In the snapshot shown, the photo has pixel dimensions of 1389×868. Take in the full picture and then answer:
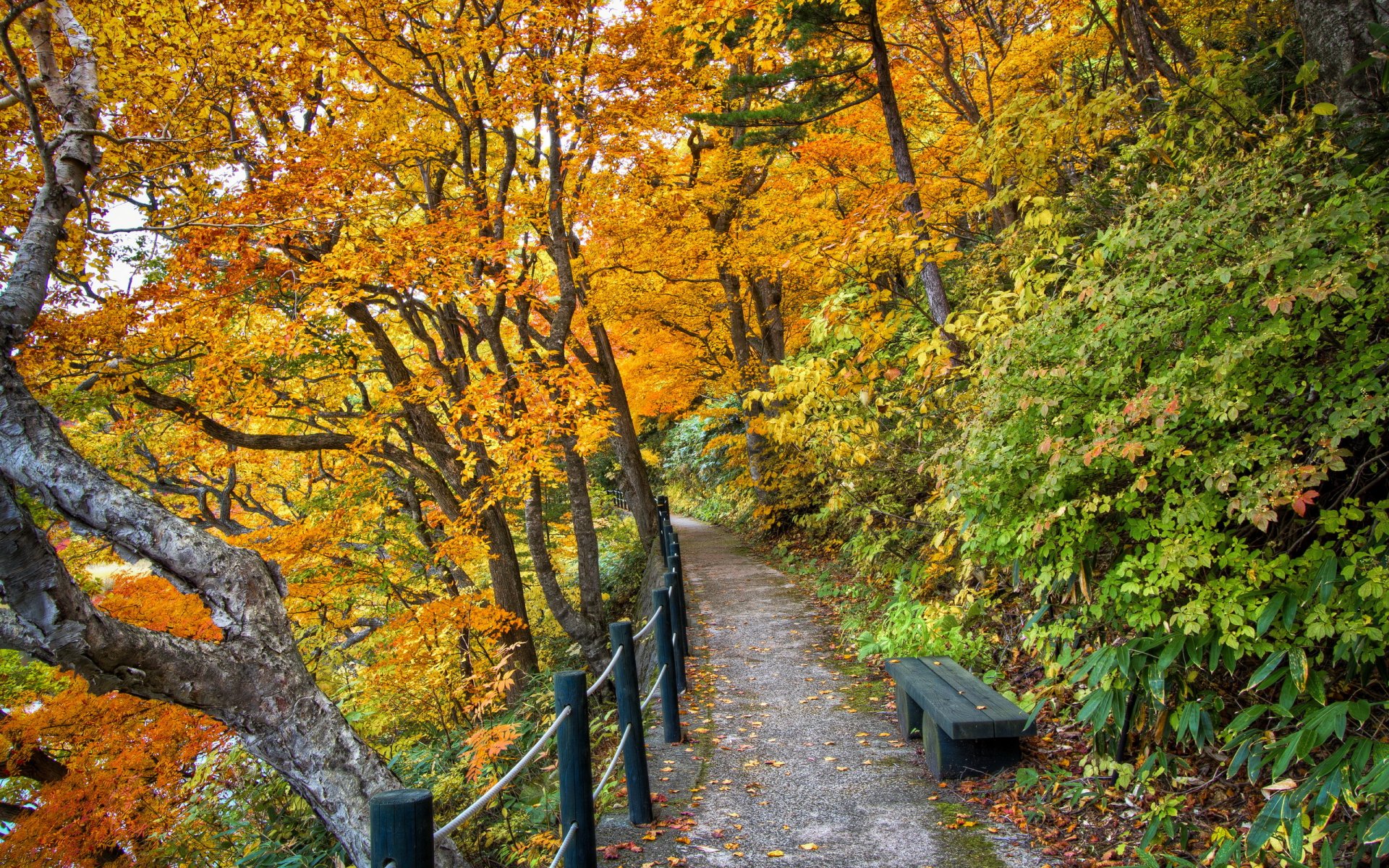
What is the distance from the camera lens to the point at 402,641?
8.59 metres

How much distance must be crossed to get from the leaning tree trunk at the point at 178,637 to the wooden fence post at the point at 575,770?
62.5 inches

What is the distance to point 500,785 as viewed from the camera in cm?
231

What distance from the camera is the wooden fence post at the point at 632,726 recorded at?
4.08 meters

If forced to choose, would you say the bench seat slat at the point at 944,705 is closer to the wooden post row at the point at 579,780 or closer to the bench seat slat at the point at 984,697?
the bench seat slat at the point at 984,697

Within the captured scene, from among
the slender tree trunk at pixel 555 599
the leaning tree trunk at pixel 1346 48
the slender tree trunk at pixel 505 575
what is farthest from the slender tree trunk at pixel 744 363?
the leaning tree trunk at pixel 1346 48

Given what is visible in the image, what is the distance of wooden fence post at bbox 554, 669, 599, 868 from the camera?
3.25 meters

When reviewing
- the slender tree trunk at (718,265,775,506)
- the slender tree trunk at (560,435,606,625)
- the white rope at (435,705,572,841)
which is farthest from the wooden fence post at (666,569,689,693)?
the slender tree trunk at (718,265,775,506)

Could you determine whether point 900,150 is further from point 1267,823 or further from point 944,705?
point 1267,823

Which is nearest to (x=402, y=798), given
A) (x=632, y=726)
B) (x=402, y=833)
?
(x=402, y=833)

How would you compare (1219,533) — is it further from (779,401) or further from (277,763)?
(779,401)

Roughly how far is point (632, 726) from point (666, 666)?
126 cm

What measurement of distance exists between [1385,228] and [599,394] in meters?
7.80

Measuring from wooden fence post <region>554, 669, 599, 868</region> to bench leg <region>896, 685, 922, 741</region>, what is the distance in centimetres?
251

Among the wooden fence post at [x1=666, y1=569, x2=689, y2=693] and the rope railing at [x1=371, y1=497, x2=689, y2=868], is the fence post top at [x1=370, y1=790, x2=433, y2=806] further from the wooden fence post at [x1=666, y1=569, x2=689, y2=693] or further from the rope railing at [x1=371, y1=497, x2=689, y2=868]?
the wooden fence post at [x1=666, y1=569, x2=689, y2=693]
